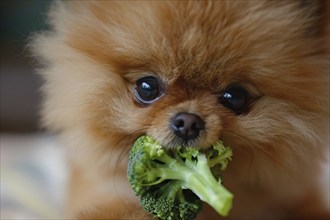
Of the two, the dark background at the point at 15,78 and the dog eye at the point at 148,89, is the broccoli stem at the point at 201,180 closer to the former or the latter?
the dog eye at the point at 148,89

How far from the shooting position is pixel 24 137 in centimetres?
283

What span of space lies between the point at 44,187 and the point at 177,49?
3.68 ft

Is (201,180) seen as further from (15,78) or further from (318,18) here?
(15,78)

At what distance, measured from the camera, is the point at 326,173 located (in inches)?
86.6

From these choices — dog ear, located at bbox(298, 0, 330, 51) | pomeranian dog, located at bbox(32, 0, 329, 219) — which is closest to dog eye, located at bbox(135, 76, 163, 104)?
pomeranian dog, located at bbox(32, 0, 329, 219)

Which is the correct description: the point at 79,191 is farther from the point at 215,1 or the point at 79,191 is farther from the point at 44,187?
the point at 215,1

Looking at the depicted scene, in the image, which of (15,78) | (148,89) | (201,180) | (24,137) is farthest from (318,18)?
(15,78)

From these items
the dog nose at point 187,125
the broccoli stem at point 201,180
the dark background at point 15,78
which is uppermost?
the dark background at point 15,78

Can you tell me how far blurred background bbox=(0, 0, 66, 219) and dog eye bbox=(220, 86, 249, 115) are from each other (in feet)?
2.31

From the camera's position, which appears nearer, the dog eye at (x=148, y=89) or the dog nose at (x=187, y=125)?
the dog nose at (x=187, y=125)

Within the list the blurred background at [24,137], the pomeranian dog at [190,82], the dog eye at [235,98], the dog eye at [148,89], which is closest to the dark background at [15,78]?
the blurred background at [24,137]

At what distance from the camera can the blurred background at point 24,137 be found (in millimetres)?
2006

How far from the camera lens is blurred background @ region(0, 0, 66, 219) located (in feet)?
6.58

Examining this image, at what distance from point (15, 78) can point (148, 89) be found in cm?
186
